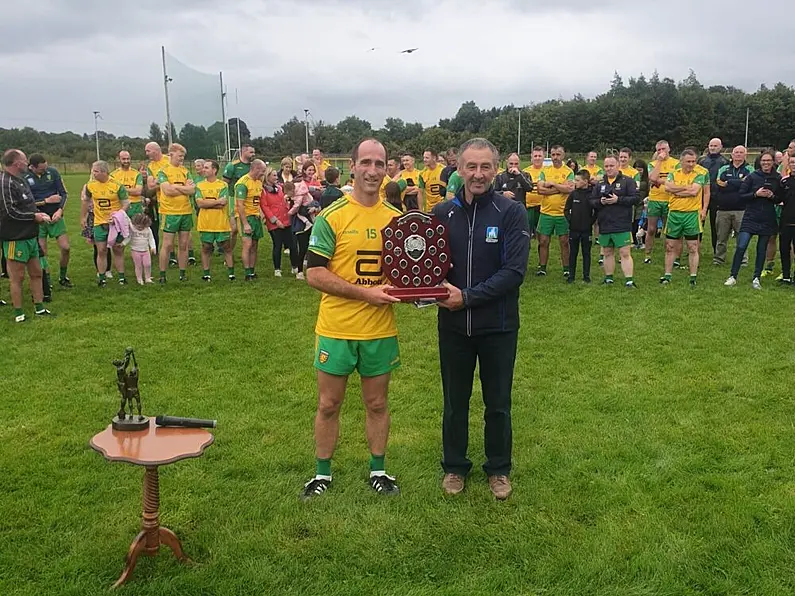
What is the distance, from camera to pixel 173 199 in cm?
1001

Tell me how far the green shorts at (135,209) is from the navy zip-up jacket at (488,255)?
27.4 ft

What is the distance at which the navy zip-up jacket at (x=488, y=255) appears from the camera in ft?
11.7

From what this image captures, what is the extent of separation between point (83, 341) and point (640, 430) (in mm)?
5722

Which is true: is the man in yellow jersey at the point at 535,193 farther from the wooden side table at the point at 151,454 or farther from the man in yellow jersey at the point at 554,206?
the wooden side table at the point at 151,454

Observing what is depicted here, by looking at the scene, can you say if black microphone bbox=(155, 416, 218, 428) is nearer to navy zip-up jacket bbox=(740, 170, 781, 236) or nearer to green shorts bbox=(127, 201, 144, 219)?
green shorts bbox=(127, 201, 144, 219)

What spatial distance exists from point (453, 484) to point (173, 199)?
24.9 feet

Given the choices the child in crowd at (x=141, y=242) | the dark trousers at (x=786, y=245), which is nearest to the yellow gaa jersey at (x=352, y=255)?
the child in crowd at (x=141, y=242)

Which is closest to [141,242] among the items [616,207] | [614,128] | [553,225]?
[553,225]

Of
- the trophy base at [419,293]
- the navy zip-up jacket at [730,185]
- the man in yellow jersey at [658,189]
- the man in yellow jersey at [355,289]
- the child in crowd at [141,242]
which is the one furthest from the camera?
the man in yellow jersey at [658,189]

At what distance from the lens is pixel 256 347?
6.97 m

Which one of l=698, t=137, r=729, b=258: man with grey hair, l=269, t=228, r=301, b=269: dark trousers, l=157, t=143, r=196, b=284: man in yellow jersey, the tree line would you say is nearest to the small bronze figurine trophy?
l=157, t=143, r=196, b=284: man in yellow jersey

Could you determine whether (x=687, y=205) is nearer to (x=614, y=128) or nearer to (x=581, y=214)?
(x=581, y=214)

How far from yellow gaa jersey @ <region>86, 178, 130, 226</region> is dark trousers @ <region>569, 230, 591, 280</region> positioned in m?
6.89

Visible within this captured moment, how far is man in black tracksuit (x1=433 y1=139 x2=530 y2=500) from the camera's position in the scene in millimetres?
3543
